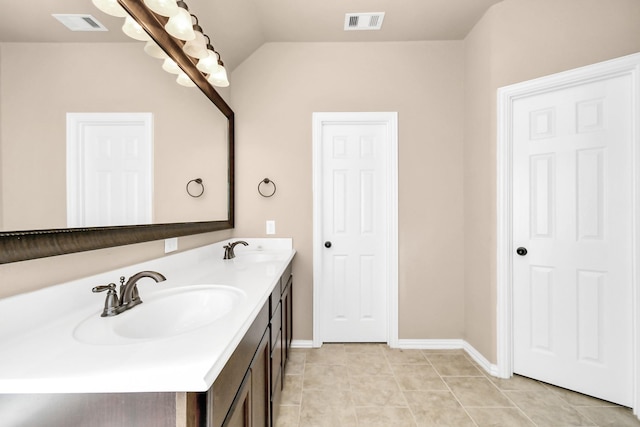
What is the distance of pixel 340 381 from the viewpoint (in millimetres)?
1931

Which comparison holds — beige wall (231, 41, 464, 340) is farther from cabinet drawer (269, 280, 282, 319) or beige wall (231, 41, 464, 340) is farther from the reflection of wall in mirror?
the reflection of wall in mirror

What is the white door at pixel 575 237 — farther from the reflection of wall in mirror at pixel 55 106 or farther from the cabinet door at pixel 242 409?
the reflection of wall in mirror at pixel 55 106

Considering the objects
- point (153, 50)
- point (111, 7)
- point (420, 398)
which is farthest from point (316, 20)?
point (420, 398)

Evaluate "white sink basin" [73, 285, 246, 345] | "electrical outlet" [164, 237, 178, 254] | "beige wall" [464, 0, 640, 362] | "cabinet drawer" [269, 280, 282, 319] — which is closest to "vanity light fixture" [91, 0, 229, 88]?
"electrical outlet" [164, 237, 178, 254]

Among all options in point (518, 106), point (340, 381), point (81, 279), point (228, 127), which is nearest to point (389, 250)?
point (340, 381)

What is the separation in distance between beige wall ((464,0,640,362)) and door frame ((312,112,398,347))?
0.63 m

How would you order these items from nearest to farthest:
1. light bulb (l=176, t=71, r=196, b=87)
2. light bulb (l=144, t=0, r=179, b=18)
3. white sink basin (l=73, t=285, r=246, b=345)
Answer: white sink basin (l=73, t=285, r=246, b=345), light bulb (l=144, t=0, r=179, b=18), light bulb (l=176, t=71, r=196, b=87)

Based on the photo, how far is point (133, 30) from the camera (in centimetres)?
116

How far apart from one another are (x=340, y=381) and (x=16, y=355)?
177 cm

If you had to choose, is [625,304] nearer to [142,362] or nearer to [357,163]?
[357,163]

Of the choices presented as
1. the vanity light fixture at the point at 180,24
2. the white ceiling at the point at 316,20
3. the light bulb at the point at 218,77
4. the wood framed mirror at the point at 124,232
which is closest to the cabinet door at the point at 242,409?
the wood framed mirror at the point at 124,232

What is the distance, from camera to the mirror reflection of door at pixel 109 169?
896 mm

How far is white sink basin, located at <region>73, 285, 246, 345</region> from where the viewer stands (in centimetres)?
80

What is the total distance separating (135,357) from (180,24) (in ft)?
4.73
